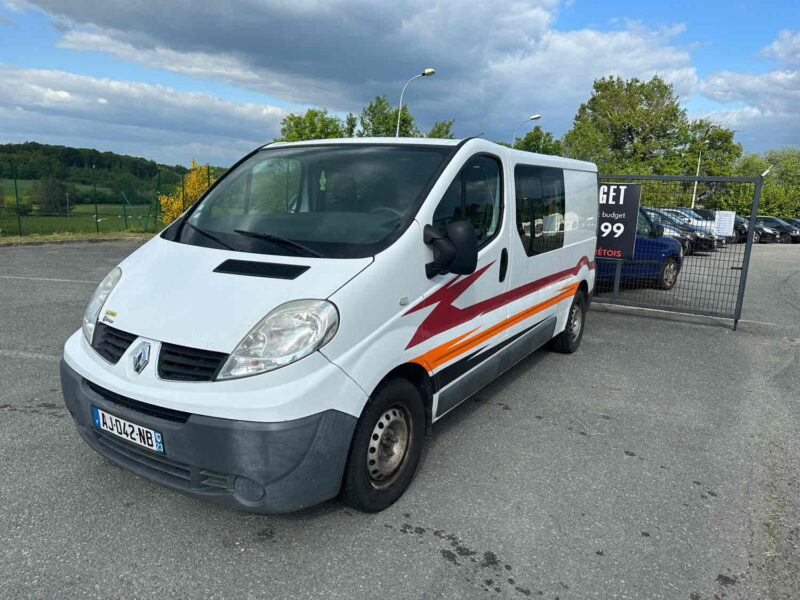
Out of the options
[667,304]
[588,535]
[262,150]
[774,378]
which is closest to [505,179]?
[262,150]

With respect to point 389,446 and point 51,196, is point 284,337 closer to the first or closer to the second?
point 389,446

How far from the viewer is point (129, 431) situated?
2.55 meters

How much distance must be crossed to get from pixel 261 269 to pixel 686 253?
732 cm

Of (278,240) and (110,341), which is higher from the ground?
(278,240)

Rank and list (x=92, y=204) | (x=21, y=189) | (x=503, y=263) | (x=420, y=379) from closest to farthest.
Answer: (x=420, y=379), (x=503, y=263), (x=21, y=189), (x=92, y=204)

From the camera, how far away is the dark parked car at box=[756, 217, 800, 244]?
3312 centimetres

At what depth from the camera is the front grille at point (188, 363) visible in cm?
243

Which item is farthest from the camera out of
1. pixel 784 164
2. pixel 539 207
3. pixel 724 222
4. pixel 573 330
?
pixel 784 164

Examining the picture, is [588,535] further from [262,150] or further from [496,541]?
[262,150]

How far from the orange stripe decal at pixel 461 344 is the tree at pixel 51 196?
20245 millimetres

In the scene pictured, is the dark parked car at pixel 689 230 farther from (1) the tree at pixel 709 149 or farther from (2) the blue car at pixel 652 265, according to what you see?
(1) the tree at pixel 709 149

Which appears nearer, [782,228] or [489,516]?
[489,516]

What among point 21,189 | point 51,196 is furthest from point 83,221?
point 21,189

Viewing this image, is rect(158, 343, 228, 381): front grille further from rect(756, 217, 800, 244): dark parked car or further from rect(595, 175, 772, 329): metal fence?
rect(756, 217, 800, 244): dark parked car
